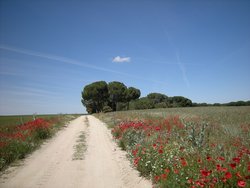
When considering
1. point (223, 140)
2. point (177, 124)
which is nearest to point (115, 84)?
point (177, 124)

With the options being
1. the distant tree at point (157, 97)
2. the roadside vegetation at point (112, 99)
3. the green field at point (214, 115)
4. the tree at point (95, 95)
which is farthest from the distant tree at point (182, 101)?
the green field at point (214, 115)

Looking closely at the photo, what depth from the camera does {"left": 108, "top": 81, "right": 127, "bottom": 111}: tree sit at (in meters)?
77.6

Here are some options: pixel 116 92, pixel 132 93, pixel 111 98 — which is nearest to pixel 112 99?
pixel 111 98

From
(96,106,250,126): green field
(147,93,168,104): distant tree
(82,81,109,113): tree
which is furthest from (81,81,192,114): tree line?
(96,106,250,126): green field

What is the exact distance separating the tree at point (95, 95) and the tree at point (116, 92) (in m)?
2.19

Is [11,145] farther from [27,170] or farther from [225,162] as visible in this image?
[225,162]

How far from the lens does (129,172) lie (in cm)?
748

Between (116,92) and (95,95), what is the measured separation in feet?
26.3

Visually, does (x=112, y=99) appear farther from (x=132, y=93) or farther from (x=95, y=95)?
(x=132, y=93)

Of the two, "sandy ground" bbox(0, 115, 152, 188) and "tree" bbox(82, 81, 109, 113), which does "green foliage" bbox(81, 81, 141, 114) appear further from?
"sandy ground" bbox(0, 115, 152, 188)

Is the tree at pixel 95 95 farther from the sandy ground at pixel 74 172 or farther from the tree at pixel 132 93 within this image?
the sandy ground at pixel 74 172

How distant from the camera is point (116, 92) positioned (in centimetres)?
7725

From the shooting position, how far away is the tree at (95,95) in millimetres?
74438

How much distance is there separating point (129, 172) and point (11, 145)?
21.8 feet
